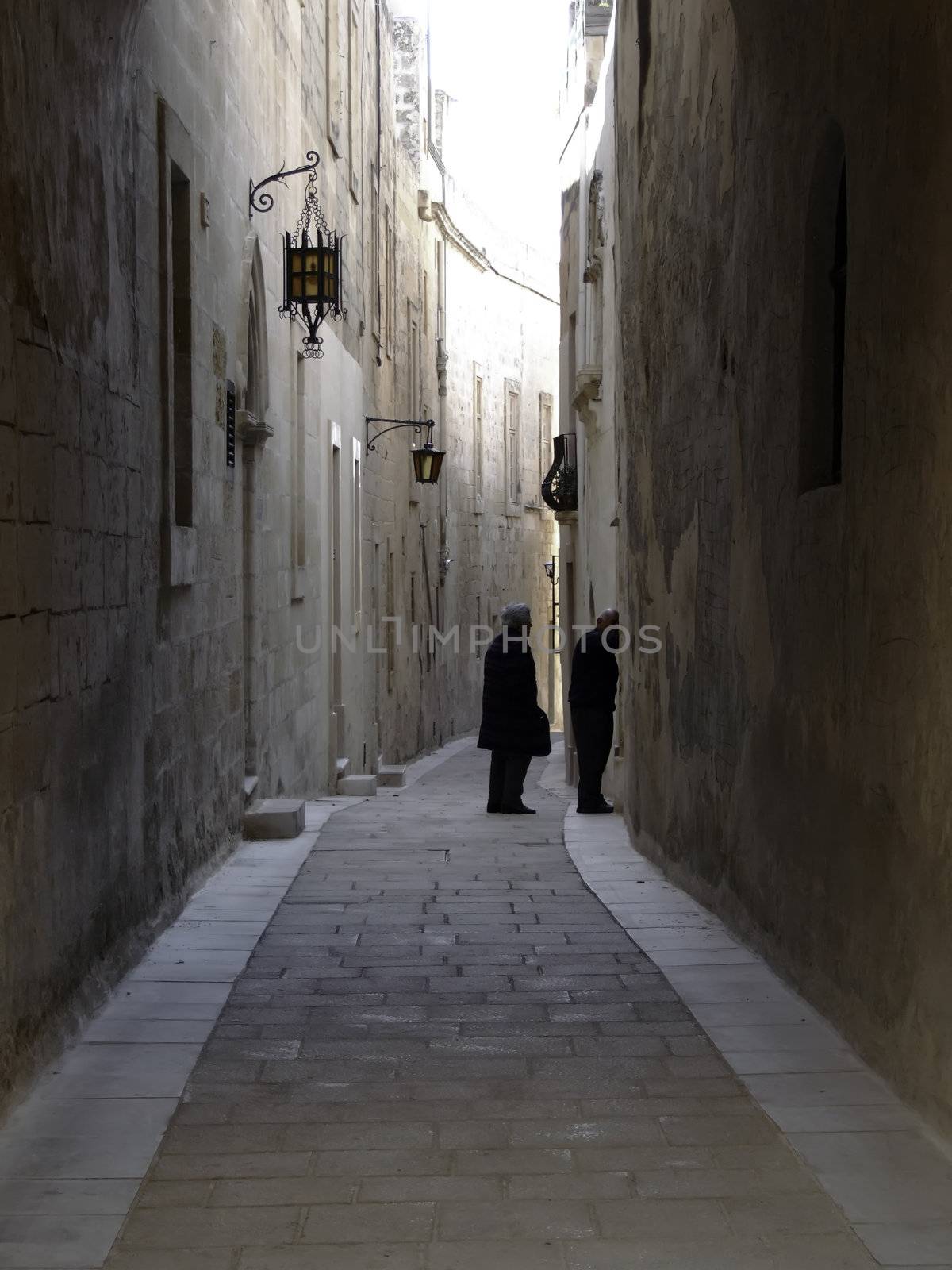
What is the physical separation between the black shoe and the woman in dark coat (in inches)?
15.2

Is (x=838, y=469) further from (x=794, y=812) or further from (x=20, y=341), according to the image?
(x=20, y=341)

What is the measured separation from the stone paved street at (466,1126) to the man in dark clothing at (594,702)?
492cm

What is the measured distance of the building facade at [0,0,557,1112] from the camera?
4.58 meters

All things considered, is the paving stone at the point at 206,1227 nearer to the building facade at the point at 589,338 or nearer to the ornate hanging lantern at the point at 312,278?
the building facade at the point at 589,338

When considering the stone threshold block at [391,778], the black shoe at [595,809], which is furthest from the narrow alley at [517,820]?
the stone threshold block at [391,778]

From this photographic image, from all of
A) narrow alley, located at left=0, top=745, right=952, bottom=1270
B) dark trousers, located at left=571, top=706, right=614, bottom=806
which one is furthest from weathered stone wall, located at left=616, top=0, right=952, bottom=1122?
dark trousers, located at left=571, top=706, right=614, bottom=806

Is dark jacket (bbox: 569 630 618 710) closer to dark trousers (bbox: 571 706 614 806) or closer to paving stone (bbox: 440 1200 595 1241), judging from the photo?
dark trousers (bbox: 571 706 614 806)

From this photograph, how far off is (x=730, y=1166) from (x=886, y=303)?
229 cm

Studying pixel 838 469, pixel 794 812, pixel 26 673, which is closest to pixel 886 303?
pixel 838 469

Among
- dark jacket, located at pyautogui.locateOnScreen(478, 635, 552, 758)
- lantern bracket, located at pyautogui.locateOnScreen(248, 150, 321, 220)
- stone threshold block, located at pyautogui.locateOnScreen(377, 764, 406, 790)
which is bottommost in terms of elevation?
stone threshold block, located at pyautogui.locateOnScreen(377, 764, 406, 790)

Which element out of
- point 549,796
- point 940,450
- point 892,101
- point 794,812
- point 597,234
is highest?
point 597,234

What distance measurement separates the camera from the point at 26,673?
455 centimetres

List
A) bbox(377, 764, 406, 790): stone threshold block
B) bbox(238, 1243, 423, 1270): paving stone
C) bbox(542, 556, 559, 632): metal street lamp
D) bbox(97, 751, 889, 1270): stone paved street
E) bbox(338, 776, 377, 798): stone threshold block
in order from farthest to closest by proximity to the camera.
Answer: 1. bbox(542, 556, 559, 632): metal street lamp
2. bbox(377, 764, 406, 790): stone threshold block
3. bbox(338, 776, 377, 798): stone threshold block
4. bbox(97, 751, 889, 1270): stone paved street
5. bbox(238, 1243, 423, 1270): paving stone

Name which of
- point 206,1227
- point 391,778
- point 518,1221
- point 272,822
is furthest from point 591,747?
point 206,1227
